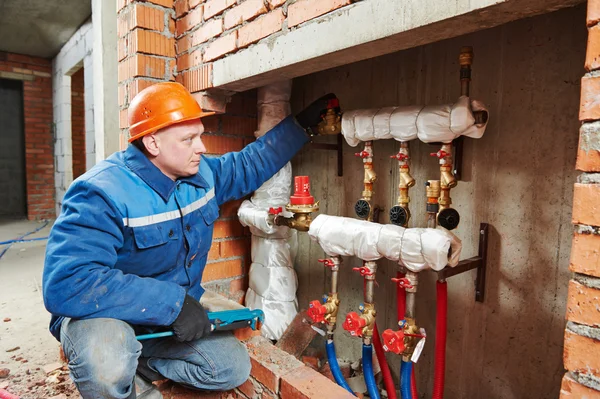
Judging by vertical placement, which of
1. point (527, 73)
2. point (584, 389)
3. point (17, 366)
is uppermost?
point (527, 73)

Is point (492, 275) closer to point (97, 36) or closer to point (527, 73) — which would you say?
point (527, 73)

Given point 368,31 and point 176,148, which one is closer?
point 368,31

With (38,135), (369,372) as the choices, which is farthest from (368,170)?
(38,135)

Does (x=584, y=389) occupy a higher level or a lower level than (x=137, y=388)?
higher

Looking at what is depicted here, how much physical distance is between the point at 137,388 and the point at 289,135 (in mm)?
1152

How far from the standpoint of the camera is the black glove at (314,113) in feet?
5.51

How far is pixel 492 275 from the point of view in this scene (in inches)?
53.3

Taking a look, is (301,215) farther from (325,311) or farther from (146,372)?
(146,372)

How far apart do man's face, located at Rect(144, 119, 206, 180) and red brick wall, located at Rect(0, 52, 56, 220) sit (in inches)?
249

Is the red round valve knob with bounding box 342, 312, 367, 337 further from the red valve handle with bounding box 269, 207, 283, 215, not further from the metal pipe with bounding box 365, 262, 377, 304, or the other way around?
the red valve handle with bounding box 269, 207, 283, 215

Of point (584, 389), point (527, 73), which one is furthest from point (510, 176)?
point (584, 389)

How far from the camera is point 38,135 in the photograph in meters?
6.47

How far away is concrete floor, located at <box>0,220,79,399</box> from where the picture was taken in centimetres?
155

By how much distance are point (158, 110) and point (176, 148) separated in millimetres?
138
